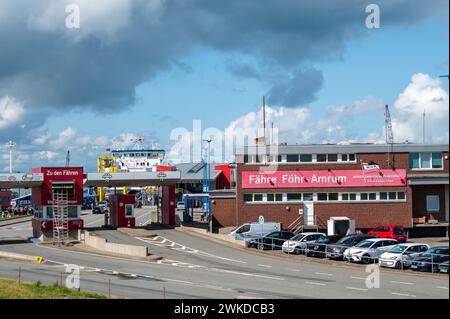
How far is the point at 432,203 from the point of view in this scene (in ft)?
199

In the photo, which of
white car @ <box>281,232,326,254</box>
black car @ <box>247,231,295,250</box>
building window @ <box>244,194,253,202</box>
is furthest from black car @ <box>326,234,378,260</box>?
building window @ <box>244,194,253,202</box>

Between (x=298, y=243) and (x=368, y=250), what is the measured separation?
6072mm

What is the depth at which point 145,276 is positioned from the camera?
34719 mm

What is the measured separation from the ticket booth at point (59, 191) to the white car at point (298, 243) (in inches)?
792

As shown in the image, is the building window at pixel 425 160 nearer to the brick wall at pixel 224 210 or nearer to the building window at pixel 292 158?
the building window at pixel 292 158

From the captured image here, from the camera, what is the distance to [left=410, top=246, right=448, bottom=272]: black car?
115 ft

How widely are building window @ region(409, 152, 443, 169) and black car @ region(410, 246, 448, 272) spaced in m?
24.8

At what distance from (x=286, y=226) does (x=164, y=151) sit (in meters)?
66.8

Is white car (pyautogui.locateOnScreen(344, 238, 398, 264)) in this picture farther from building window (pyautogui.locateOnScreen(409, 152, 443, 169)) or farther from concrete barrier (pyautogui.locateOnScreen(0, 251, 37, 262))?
building window (pyautogui.locateOnScreen(409, 152, 443, 169))

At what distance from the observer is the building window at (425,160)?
60031 millimetres

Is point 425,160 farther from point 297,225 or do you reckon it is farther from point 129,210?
point 129,210

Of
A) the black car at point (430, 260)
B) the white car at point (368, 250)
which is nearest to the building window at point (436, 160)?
the white car at point (368, 250)
